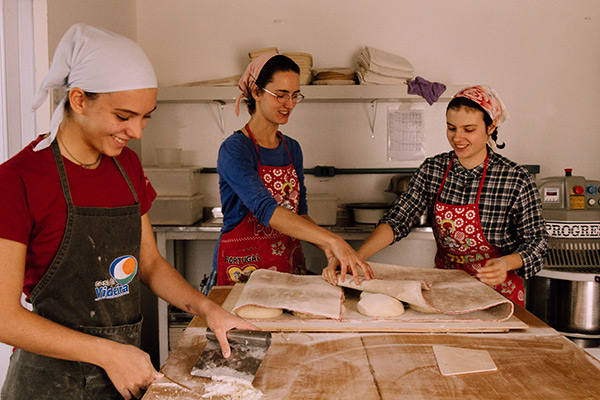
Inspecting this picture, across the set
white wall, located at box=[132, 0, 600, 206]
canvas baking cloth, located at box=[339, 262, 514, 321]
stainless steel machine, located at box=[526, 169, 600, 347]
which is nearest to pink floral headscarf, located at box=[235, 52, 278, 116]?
canvas baking cloth, located at box=[339, 262, 514, 321]

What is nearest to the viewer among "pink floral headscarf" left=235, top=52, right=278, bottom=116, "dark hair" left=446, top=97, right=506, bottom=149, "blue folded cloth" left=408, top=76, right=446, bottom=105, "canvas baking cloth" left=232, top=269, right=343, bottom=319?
"canvas baking cloth" left=232, top=269, right=343, bottom=319

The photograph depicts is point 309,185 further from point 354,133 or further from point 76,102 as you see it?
point 76,102

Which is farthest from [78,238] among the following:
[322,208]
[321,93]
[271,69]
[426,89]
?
[426,89]

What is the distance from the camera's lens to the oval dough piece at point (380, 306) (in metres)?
1.47

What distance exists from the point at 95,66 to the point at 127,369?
2.18ft

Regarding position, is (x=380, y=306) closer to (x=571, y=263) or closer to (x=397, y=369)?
(x=397, y=369)

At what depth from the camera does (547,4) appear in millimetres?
3605

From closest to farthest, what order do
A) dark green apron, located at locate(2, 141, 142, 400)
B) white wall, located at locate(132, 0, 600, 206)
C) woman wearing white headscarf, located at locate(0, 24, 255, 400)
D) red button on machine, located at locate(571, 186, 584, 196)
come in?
woman wearing white headscarf, located at locate(0, 24, 255, 400) → dark green apron, located at locate(2, 141, 142, 400) → red button on machine, located at locate(571, 186, 584, 196) → white wall, located at locate(132, 0, 600, 206)

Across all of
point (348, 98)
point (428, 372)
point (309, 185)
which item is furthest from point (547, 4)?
point (428, 372)

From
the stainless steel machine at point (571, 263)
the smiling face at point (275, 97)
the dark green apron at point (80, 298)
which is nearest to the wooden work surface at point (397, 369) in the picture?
the dark green apron at point (80, 298)

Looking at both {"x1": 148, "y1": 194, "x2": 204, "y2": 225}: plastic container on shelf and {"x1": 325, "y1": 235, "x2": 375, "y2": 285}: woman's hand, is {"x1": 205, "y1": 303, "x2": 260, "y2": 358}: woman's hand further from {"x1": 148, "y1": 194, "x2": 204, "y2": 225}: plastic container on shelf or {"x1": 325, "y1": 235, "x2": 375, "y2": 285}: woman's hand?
{"x1": 148, "y1": 194, "x2": 204, "y2": 225}: plastic container on shelf

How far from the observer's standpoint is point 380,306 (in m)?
1.47

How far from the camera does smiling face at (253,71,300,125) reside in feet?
6.97

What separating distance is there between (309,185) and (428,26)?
1.42 m
